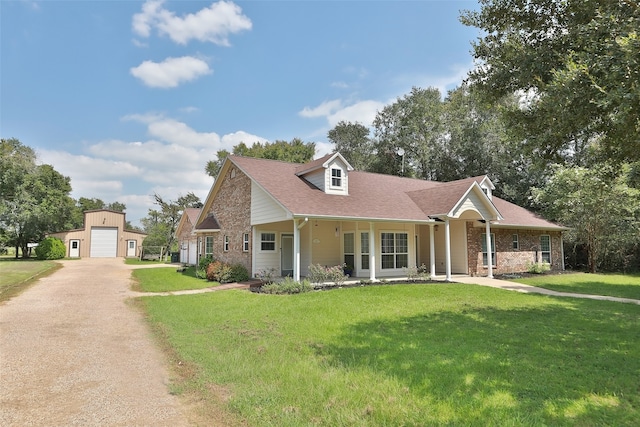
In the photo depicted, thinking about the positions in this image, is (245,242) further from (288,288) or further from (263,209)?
(288,288)

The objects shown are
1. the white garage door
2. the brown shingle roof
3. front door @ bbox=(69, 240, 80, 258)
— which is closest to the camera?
the brown shingle roof

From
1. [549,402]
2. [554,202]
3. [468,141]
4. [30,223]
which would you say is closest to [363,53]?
→ [549,402]

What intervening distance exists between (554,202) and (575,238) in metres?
3.35

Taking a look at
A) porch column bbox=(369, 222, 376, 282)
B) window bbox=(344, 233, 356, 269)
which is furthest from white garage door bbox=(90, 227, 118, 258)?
porch column bbox=(369, 222, 376, 282)

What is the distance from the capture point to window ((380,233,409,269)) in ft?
58.9

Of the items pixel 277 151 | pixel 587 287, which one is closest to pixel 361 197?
pixel 587 287

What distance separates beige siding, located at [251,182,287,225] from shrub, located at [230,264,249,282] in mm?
2276

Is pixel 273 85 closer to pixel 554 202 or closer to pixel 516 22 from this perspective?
pixel 516 22

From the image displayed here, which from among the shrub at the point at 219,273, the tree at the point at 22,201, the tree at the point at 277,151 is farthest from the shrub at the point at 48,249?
the shrub at the point at 219,273

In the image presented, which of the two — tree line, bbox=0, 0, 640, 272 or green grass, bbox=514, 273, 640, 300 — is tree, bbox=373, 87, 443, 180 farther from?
green grass, bbox=514, 273, 640, 300

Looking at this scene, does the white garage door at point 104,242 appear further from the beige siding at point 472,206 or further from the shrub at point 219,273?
the beige siding at point 472,206

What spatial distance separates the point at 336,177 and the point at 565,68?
1169 cm

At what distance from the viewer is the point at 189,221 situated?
31969 millimetres

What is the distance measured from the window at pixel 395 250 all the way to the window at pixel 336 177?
330cm
